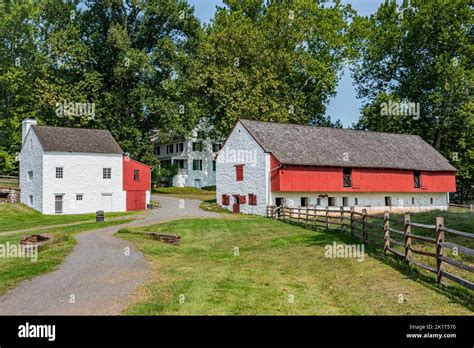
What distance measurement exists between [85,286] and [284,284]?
540 cm

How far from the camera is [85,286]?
11797 mm

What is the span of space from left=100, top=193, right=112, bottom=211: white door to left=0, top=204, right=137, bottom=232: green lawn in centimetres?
515

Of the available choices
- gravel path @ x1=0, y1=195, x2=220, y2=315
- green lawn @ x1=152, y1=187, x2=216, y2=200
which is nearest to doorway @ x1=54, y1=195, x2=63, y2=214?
green lawn @ x1=152, y1=187, x2=216, y2=200

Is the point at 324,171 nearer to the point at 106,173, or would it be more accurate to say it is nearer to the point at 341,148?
the point at 341,148

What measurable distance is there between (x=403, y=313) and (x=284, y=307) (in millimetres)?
2479

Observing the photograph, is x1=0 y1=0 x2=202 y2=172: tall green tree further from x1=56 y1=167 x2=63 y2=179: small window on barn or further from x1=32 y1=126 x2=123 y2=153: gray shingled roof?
x1=56 y1=167 x2=63 y2=179: small window on barn

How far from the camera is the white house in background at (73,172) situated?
4262cm

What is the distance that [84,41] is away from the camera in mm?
57156

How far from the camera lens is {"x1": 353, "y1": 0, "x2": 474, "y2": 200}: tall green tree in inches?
2133

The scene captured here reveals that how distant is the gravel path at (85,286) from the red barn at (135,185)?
28.1 meters

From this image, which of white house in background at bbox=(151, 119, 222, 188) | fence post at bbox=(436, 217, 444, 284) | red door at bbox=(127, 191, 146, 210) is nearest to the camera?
fence post at bbox=(436, 217, 444, 284)

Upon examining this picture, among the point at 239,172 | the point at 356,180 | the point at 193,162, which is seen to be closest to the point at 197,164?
the point at 193,162
